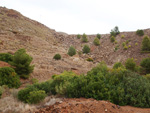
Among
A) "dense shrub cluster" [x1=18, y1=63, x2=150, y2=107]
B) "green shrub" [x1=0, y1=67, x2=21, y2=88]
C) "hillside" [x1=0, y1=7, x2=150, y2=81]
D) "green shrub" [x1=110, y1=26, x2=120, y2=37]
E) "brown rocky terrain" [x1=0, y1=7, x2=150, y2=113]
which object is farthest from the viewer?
"green shrub" [x1=110, y1=26, x2=120, y2=37]

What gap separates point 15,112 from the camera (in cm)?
439

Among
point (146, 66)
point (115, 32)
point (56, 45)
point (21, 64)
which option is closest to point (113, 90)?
point (21, 64)

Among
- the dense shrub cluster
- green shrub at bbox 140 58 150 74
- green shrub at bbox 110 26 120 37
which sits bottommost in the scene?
green shrub at bbox 140 58 150 74

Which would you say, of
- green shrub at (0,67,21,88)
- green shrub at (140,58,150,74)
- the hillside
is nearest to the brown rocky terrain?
the hillside

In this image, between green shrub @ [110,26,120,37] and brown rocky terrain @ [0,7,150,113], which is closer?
brown rocky terrain @ [0,7,150,113]

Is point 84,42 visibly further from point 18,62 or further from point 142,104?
point 142,104

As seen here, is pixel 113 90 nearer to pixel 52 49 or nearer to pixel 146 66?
pixel 146 66

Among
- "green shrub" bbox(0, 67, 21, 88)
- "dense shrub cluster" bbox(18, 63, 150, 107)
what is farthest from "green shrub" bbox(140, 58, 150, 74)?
"green shrub" bbox(0, 67, 21, 88)

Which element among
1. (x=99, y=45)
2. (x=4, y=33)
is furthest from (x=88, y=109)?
(x=99, y=45)

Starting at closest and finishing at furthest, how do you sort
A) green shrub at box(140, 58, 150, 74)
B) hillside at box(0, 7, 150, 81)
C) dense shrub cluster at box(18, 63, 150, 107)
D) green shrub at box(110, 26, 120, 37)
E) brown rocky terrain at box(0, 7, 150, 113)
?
dense shrub cluster at box(18, 63, 150, 107) < green shrub at box(140, 58, 150, 74) < brown rocky terrain at box(0, 7, 150, 113) < hillside at box(0, 7, 150, 81) < green shrub at box(110, 26, 120, 37)

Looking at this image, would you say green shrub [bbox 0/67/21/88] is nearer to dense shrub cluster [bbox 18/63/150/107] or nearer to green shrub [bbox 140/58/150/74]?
dense shrub cluster [bbox 18/63/150/107]

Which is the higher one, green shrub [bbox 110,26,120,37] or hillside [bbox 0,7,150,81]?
green shrub [bbox 110,26,120,37]

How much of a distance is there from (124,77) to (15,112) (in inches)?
206

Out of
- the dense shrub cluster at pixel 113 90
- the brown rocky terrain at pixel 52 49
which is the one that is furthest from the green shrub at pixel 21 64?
the dense shrub cluster at pixel 113 90
